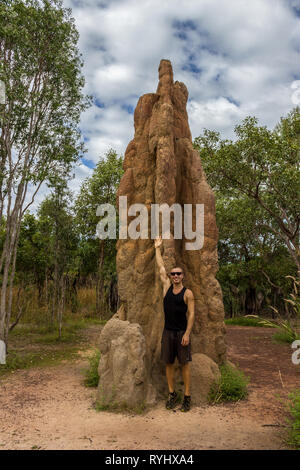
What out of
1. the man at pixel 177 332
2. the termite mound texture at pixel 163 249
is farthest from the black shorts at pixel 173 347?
the termite mound texture at pixel 163 249

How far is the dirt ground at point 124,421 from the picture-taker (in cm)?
397

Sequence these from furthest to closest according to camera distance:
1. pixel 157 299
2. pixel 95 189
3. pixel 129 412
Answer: pixel 95 189, pixel 157 299, pixel 129 412

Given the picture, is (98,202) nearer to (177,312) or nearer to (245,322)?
(245,322)

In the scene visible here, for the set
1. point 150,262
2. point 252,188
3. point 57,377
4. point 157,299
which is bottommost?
point 57,377

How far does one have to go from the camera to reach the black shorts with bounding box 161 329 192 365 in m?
5.09

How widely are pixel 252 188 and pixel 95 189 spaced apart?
24.1ft

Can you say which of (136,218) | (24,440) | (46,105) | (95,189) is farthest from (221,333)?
(95,189)

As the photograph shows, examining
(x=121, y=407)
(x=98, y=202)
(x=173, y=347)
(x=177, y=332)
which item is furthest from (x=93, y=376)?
(x=98, y=202)

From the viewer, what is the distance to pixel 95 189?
55.4ft

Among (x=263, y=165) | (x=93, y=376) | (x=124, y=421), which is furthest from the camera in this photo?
(x=263, y=165)

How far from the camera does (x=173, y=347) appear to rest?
5.20 meters

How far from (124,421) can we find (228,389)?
5.95 ft

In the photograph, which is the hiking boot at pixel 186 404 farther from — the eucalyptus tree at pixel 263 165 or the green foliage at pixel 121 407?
the eucalyptus tree at pixel 263 165

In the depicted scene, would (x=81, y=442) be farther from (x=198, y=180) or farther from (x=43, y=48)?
(x=43, y=48)
